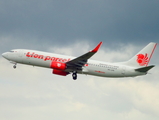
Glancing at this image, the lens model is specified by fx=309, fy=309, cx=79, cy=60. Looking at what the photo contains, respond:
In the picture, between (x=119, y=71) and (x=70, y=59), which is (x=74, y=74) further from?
(x=119, y=71)

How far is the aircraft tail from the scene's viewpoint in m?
63.9

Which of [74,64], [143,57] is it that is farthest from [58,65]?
[143,57]

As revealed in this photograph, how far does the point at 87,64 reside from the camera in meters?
61.3

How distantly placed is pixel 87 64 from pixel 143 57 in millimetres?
12229

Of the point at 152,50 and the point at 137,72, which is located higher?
the point at 152,50

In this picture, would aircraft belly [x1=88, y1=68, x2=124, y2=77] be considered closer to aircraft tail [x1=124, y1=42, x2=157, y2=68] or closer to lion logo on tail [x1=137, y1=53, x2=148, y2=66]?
aircraft tail [x1=124, y1=42, x2=157, y2=68]

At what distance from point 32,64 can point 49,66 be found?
3.55m

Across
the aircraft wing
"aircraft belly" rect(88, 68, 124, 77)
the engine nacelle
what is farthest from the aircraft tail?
the engine nacelle

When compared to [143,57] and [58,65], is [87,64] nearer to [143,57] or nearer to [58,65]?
[58,65]

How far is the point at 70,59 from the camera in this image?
203 ft

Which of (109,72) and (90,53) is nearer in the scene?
(90,53)

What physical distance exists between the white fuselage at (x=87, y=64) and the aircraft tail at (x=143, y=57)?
2.31 meters

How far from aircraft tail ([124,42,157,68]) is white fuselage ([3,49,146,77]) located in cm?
231

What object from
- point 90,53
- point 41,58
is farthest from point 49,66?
point 90,53
